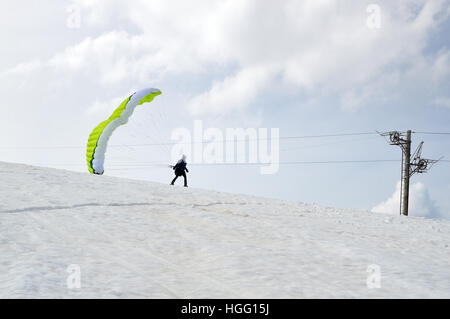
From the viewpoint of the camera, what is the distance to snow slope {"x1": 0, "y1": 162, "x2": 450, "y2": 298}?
5.90m

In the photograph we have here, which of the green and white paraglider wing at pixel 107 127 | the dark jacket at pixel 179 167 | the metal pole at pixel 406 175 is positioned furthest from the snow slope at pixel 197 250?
the metal pole at pixel 406 175

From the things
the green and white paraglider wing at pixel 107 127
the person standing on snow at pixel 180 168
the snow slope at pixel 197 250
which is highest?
the green and white paraglider wing at pixel 107 127

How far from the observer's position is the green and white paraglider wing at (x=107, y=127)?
63.4 feet

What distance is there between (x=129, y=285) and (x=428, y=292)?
4339 millimetres

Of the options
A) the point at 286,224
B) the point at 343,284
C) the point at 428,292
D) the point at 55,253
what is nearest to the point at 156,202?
the point at 286,224

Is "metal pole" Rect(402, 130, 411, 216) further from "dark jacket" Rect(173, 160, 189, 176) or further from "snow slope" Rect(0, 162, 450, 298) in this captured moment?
"dark jacket" Rect(173, 160, 189, 176)

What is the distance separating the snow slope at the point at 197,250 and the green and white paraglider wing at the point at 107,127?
617 centimetres

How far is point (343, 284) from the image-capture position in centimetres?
620

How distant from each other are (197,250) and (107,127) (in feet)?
42.6

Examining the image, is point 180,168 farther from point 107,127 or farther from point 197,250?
point 197,250

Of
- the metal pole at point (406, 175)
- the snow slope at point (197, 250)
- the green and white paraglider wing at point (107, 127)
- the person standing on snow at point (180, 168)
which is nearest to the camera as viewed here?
the snow slope at point (197, 250)

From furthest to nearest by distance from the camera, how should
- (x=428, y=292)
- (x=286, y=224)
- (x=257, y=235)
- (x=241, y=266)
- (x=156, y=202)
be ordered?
(x=156, y=202) < (x=286, y=224) < (x=257, y=235) < (x=241, y=266) < (x=428, y=292)

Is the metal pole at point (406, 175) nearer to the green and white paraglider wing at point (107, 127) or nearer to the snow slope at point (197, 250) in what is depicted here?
the snow slope at point (197, 250)
